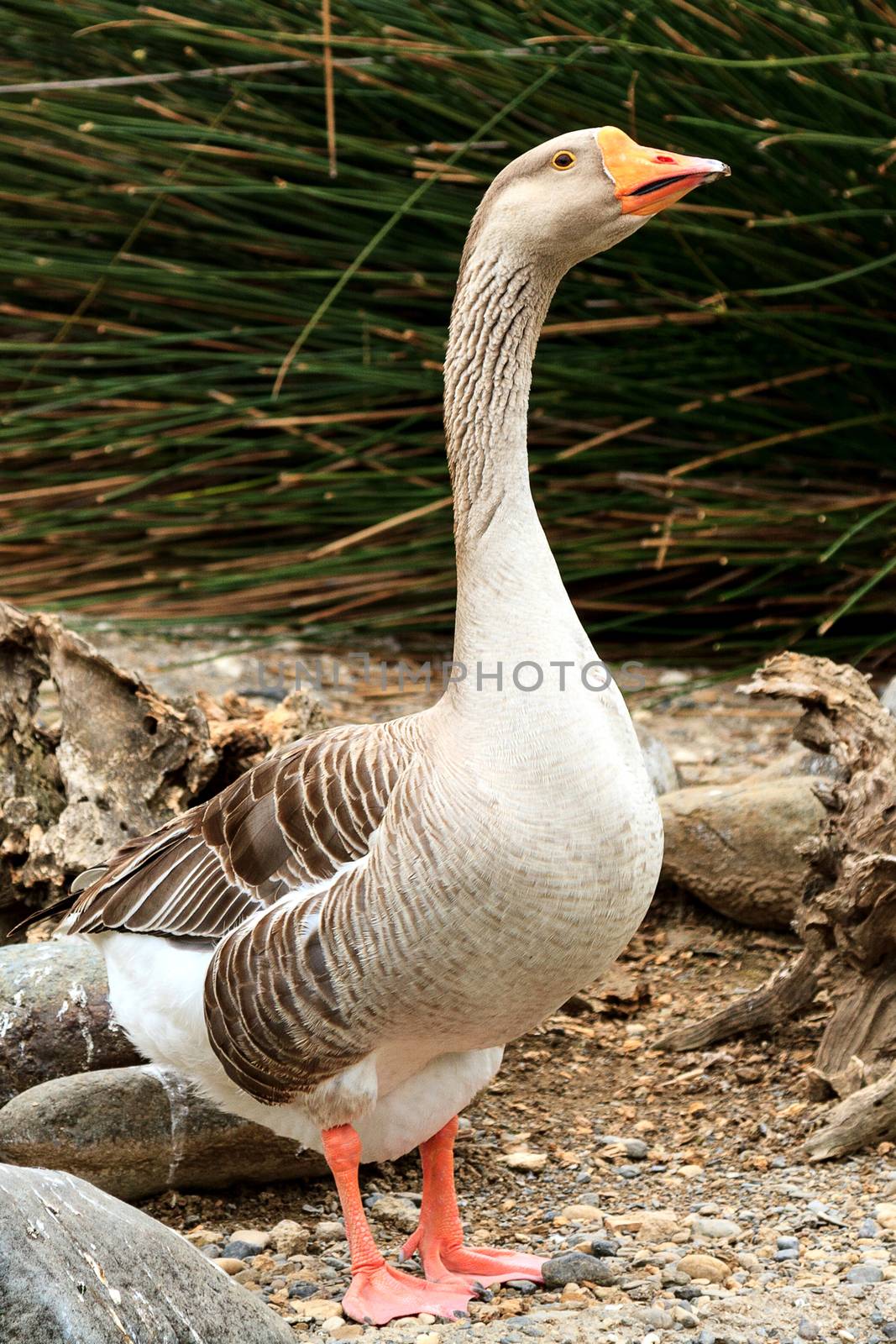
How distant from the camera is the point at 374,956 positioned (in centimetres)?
324

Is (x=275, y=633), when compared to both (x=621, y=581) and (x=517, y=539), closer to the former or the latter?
(x=621, y=581)

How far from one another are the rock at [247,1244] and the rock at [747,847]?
6.31 ft

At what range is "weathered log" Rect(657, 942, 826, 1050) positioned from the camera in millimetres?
4500

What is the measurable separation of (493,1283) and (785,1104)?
1.18 m

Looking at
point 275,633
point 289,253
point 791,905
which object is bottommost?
point 791,905

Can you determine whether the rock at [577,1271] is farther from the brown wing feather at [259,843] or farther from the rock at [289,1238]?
the brown wing feather at [259,843]

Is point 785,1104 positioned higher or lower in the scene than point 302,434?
lower

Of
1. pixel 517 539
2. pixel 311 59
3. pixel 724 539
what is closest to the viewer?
pixel 517 539

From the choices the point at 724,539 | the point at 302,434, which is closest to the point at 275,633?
the point at 302,434

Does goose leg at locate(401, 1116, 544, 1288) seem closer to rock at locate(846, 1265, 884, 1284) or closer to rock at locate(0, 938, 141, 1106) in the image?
rock at locate(846, 1265, 884, 1284)

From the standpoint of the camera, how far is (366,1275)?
3473 mm

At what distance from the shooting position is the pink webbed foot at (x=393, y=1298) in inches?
133

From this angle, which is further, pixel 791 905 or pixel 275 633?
pixel 275 633

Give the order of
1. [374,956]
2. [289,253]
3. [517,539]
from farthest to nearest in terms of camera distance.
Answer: [289,253] < [517,539] < [374,956]
